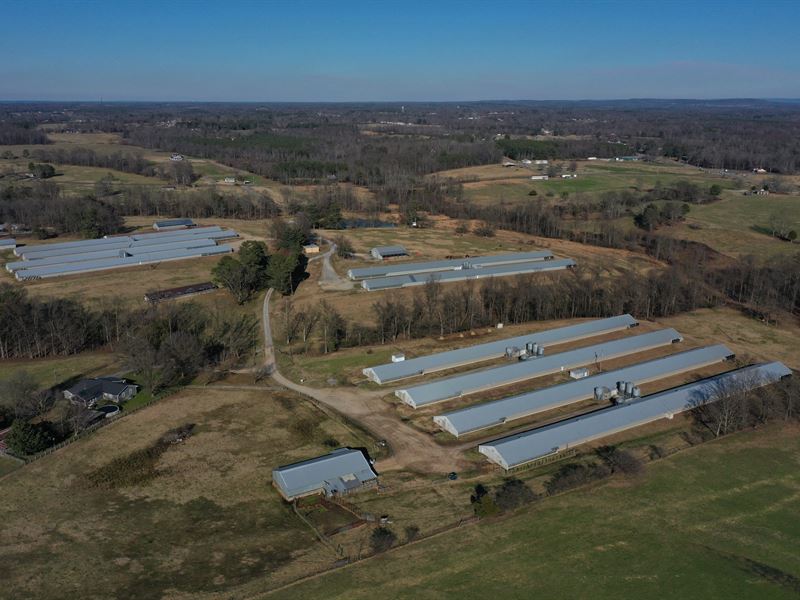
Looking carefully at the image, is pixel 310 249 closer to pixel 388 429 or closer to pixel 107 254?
Result: pixel 107 254

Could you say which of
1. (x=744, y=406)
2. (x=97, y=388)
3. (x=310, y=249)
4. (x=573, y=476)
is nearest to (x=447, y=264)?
(x=310, y=249)

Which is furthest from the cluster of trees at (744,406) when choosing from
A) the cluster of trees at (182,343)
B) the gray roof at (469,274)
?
the cluster of trees at (182,343)

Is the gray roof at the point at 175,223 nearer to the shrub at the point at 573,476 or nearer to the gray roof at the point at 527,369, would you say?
the gray roof at the point at 527,369

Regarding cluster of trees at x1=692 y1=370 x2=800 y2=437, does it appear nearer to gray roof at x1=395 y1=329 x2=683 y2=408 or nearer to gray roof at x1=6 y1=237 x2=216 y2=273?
gray roof at x1=395 y1=329 x2=683 y2=408

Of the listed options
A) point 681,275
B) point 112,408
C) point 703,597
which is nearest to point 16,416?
point 112,408

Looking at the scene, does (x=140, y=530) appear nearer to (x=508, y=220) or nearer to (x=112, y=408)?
(x=112, y=408)
